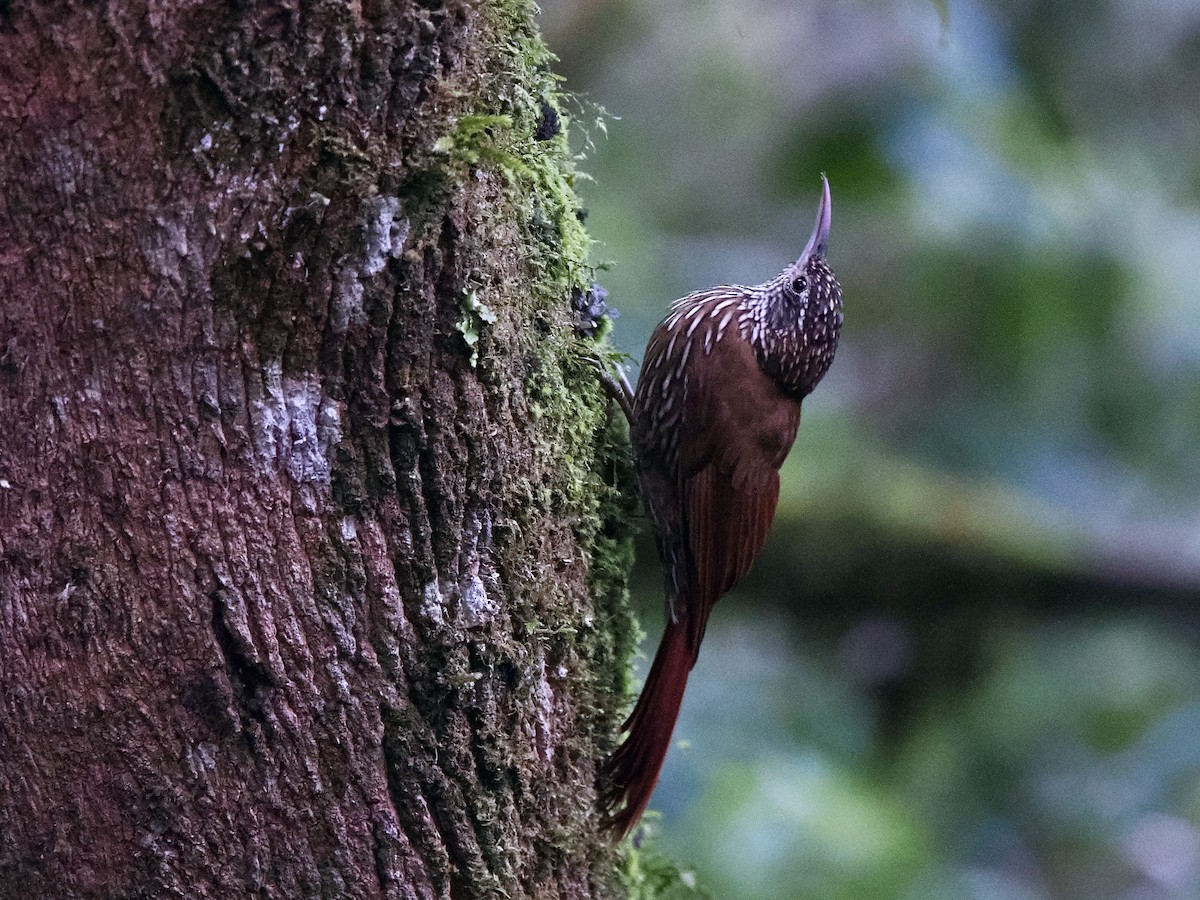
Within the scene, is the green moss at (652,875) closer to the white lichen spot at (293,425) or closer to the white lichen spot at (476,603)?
the white lichen spot at (476,603)

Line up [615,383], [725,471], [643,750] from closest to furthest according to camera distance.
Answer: [643,750]
[615,383]
[725,471]

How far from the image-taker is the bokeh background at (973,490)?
11.9ft

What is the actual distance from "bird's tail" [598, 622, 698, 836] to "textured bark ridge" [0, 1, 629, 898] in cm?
35

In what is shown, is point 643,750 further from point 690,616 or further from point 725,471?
point 725,471

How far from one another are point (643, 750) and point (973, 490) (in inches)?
117

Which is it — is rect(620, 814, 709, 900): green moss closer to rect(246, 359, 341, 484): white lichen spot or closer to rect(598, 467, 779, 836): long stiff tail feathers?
rect(598, 467, 779, 836): long stiff tail feathers

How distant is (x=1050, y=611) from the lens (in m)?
4.47

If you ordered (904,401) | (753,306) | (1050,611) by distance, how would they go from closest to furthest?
(753,306) < (1050,611) < (904,401)

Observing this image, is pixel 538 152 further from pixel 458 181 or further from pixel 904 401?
pixel 904 401

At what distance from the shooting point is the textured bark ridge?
131 centimetres

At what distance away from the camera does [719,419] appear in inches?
102

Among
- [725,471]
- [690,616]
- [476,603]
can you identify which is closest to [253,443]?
[476,603]

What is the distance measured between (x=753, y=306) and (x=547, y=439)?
119 cm

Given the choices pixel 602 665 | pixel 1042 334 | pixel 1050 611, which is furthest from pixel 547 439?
pixel 1050 611
